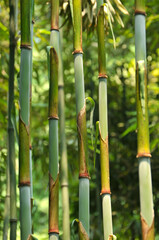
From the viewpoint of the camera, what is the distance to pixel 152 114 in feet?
11.3

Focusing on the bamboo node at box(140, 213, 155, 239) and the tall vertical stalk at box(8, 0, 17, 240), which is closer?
the bamboo node at box(140, 213, 155, 239)

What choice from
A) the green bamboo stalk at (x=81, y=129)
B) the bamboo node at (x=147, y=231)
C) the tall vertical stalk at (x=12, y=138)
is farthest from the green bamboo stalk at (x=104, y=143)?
the tall vertical stalk at (x=12, y=138)

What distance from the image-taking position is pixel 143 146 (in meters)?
1.04

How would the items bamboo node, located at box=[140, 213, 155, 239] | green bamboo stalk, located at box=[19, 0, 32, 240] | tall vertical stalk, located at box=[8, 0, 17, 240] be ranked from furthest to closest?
1. tall vertical stalk, located at box=[8, 0, 17, 240]
2. green bamboo stalk, located at box=[19, 0, 32, 240]
3. bamboo node, located at box=[140, 213, 155, 239]

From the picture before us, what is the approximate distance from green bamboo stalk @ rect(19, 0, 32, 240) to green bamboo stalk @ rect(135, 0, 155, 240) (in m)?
0.28

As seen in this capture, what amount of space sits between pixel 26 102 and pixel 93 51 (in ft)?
8.34

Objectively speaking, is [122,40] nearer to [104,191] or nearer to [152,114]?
[152,114]

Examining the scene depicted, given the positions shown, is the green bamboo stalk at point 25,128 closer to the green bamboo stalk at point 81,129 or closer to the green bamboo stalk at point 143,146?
the green bamboo stalk at point 81,129

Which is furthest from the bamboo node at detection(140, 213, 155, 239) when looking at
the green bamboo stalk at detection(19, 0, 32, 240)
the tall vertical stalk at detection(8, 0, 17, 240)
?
the tall vertical stalk at detection(8, 0, 17, 240)

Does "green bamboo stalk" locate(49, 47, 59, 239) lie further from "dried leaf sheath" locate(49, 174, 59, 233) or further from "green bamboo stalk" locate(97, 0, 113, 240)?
"green bamboo stalk" locate(97, 0, 113, 240)

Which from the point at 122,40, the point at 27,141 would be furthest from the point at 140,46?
the point at 122,40

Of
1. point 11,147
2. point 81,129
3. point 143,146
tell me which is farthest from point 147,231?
point 11,147

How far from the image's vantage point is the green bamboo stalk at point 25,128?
113 cm

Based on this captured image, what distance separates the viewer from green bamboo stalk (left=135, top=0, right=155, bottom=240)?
3.31ft
